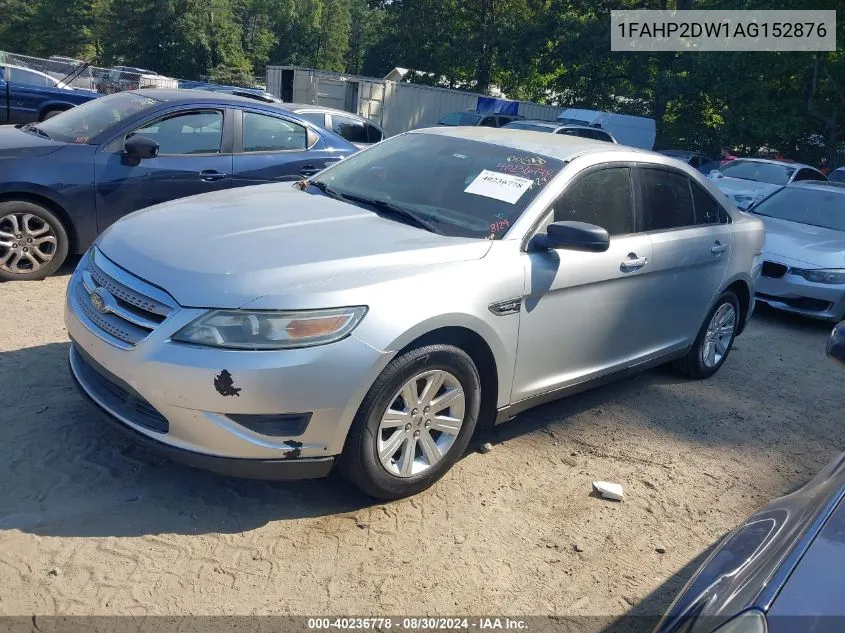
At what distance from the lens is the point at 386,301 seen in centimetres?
308

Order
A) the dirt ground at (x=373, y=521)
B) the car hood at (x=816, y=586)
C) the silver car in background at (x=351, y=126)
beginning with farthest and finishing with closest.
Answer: the silver car in background at (x=351, y=126), the dirt ground at (x=373, y=521), the car hood at (x=816, y=586)

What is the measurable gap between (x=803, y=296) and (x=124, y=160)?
252 inches

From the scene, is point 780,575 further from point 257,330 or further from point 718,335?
point 718,335

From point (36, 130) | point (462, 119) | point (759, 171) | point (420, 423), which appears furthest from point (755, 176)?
point (420, 423)

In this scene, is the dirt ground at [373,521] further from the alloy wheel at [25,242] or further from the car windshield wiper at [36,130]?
the car windshield wiper at [36,130]

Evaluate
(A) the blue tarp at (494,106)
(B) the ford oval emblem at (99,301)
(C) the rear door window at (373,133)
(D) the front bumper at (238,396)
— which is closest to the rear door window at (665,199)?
(D) the front bumper at (238,396)

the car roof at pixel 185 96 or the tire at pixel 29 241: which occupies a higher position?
the car roof at pixel 185 96

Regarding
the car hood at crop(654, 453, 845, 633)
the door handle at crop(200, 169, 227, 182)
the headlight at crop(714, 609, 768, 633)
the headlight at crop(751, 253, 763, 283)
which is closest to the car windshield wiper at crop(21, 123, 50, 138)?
the door handle at crop(200, 169, 227, 182)

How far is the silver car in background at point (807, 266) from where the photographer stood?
736cm

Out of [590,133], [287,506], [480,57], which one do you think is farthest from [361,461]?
[480,57]

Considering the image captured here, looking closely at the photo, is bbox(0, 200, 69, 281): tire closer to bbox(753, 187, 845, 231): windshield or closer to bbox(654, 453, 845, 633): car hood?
bbox(654, 453, 845, 633): car hood

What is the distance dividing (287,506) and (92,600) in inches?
35.7

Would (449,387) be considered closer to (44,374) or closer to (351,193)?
(351,193)

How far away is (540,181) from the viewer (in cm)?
394
